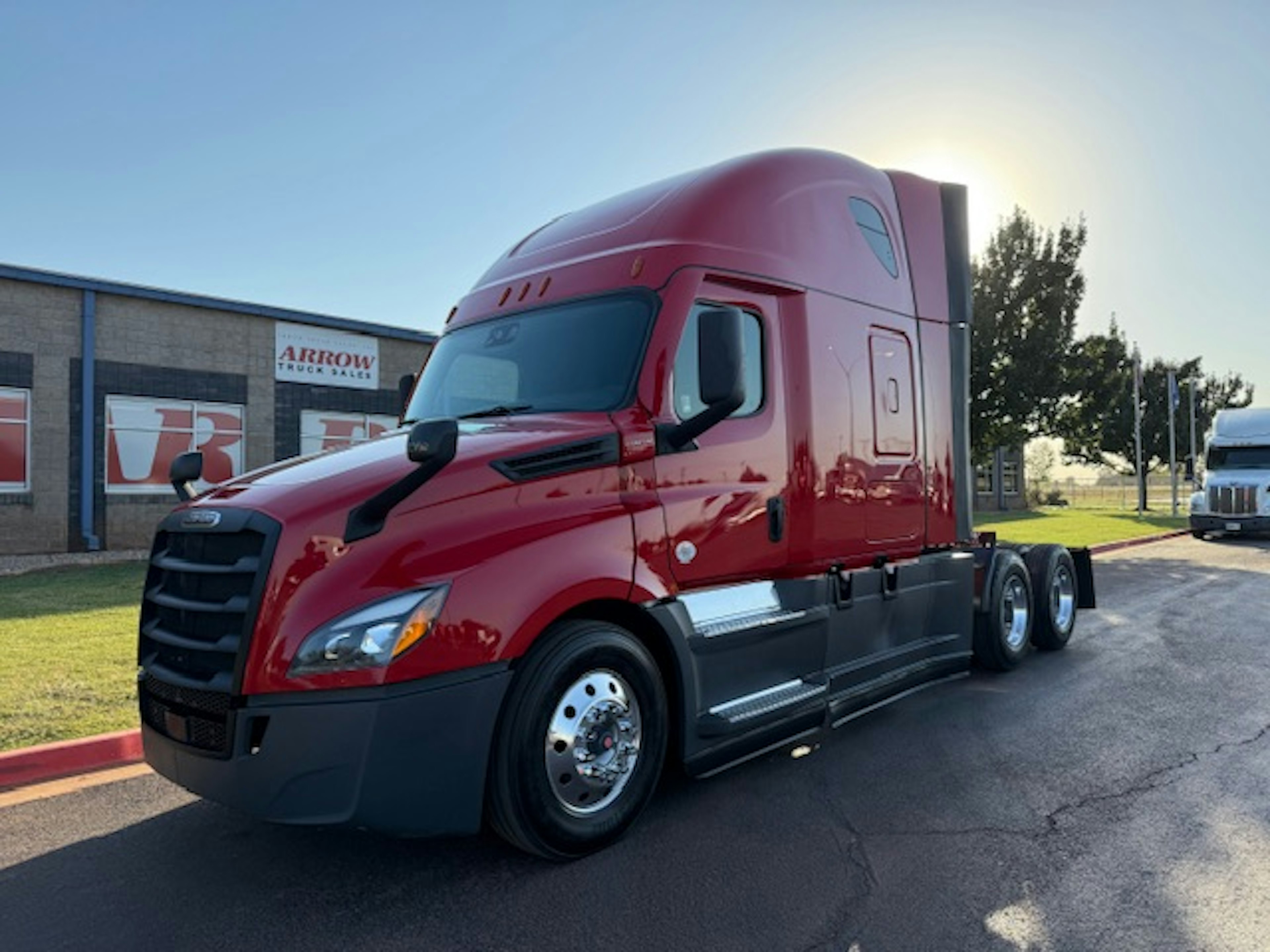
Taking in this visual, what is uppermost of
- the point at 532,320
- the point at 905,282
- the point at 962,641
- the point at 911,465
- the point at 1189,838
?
the point at 905,282

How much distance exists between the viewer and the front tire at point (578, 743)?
340cm

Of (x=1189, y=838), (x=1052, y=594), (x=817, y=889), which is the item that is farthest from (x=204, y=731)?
(x=1052, y=594)

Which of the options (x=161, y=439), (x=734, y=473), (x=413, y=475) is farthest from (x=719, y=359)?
(x=161, y=439)

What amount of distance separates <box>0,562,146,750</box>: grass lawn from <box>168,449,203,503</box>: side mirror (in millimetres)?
1852

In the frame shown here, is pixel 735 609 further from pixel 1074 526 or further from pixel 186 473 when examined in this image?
pixel 1074 526

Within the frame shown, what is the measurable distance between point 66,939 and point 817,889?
268cm

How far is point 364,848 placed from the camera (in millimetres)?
3799

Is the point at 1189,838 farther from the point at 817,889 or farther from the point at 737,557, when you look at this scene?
the point at 737,557

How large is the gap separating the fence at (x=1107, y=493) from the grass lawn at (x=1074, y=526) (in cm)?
673

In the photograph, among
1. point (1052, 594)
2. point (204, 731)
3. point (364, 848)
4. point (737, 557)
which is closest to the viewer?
point (204, 731)

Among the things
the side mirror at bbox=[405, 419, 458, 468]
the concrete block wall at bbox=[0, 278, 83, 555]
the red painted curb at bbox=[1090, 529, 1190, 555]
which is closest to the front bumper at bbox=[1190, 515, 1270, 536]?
the red painted curb at bbox=[1090, 529, 1190, 555]

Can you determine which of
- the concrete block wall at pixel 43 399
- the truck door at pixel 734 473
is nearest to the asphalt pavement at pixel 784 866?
the truck door at pixel 734 473

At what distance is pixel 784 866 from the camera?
140 inches

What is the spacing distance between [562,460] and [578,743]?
1.17 metres
